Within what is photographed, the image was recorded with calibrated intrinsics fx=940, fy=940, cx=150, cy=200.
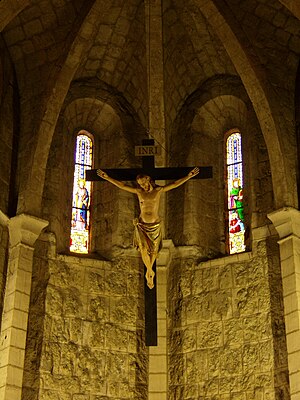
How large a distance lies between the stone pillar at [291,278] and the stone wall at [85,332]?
2.55 m

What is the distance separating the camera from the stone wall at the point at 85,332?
14859 millimetres

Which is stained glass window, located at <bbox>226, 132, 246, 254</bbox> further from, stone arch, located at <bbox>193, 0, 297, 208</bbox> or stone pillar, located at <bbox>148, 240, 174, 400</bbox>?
stone arch, located at <bbox>193, 0, 297, 208</bbox>

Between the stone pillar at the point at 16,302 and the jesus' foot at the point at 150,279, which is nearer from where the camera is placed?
the jesus' foot at the point at 150,279

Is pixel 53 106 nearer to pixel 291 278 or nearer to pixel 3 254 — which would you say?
pixel 3 254

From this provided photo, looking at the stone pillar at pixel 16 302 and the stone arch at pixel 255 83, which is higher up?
the stone arch at pixel 255 83

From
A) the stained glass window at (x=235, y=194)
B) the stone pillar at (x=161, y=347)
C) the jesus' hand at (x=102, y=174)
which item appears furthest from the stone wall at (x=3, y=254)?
the stained glass window at (x=235, y=194)

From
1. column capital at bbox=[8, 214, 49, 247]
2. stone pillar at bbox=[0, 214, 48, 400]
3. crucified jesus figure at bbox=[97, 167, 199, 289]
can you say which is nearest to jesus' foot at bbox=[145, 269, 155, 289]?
crucified jesus figure at bbox=[97, 167, 199, 289]

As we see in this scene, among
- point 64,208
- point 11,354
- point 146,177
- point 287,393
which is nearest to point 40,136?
point 64,208

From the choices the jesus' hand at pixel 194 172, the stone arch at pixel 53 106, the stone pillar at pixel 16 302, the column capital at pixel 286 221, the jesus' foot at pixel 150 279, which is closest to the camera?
the jesus' foot at pixel 150 279

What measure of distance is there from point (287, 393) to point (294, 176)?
3658mm

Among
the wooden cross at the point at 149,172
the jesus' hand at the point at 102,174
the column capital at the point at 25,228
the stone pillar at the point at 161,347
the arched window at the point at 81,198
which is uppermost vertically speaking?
the arched window at the point at 81,198

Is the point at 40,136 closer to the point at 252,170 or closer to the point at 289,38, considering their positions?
the point at 252,170

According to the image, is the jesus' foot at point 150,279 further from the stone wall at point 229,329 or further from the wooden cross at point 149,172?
the stone wall at point 229,329

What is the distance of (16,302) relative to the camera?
577 inches
